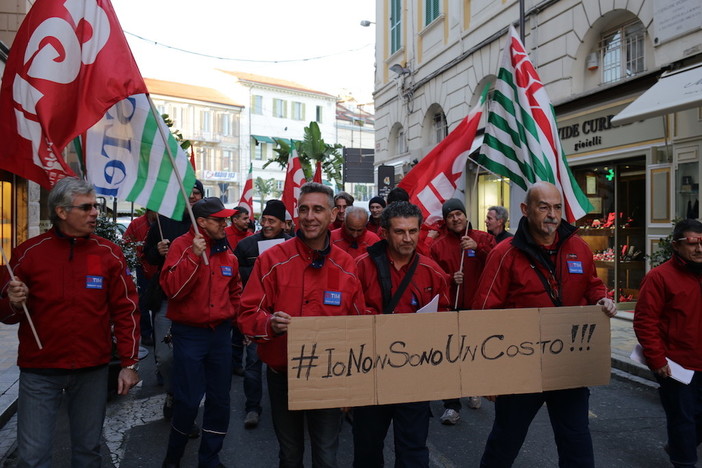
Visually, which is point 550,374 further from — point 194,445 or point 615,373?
point 615,373

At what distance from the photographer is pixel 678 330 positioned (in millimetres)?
3934

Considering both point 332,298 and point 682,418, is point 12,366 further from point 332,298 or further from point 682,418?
point 682,418

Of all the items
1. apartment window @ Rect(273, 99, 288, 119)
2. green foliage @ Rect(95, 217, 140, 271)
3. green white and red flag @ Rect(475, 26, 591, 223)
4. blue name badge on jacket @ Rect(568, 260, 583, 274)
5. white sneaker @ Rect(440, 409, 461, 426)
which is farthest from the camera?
apartment window @ Rect(273, 99, 288, 119)

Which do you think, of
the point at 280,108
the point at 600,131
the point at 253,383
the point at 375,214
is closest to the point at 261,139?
the point at 280,108

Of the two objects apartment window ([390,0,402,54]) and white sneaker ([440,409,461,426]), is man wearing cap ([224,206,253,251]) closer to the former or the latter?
white sneaker ([440,409,461,426])

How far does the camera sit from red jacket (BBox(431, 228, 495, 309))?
5.83m

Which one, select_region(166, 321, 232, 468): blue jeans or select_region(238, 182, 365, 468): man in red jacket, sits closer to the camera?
select_region(238, 182, 365, 468): man in red jacket

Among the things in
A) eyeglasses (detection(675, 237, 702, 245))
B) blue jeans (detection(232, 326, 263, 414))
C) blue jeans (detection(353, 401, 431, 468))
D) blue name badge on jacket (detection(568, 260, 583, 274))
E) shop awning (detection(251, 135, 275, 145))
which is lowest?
blue jeans (detection(232, 326, 263, 414))

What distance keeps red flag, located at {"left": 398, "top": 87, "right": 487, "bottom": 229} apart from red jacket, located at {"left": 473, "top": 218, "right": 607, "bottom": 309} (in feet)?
7.45

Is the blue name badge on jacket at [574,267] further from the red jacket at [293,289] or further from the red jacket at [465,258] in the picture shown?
the red jacket at [465,258]

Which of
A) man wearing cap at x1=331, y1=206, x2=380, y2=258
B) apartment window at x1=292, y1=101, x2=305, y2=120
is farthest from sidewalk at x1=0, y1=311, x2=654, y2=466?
apartment window at x1=292, y1=101, x2=305, y2=120

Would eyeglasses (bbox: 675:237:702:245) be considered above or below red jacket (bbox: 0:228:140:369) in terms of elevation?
above

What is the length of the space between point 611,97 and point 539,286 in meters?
8.49

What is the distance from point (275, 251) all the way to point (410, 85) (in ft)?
58.2
